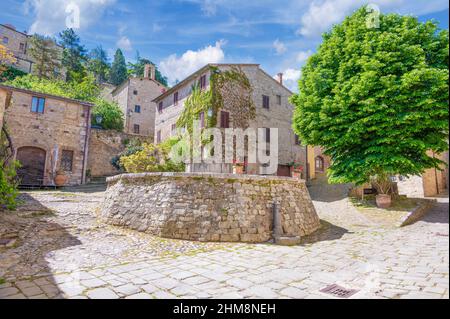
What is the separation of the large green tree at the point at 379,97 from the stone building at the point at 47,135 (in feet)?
51.8

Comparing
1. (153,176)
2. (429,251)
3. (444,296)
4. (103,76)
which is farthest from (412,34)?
(103,76)

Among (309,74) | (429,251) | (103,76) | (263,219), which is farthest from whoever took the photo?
(103,76)

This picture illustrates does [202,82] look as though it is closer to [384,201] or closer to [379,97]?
[379,97]

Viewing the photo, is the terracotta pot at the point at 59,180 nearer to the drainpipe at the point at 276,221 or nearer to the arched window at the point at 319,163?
the drainpipe at the point at 276,221

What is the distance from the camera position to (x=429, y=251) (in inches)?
234

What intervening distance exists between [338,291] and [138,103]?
30416 mm

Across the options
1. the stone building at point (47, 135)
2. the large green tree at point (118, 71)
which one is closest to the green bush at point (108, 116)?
the stone building at point (47, 135)

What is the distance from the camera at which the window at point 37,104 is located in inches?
680

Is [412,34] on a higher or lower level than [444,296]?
higher

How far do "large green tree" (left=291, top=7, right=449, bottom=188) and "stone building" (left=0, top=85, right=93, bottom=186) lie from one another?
51.8 feet

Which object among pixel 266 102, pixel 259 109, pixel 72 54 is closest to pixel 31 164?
pixel 259 109

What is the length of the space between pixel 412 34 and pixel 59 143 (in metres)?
20.7

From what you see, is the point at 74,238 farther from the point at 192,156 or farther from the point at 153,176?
the point at 192,156
